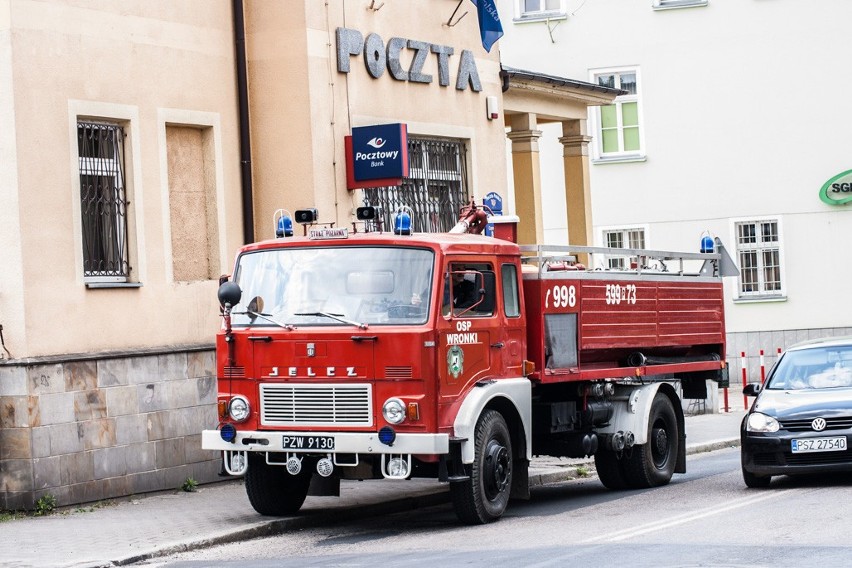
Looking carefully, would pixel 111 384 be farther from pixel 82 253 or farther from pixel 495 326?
pixel 495 326

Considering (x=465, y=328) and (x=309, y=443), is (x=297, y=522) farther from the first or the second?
(x=465, y=328)

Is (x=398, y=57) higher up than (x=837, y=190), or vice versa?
(x=398, y=57)

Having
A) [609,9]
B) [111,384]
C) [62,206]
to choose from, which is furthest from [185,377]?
[609,9]

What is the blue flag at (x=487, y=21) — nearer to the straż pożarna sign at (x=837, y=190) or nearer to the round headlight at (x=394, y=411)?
the round headlight at (x=394, y=411)

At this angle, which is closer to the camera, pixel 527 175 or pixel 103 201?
pixel 103 201

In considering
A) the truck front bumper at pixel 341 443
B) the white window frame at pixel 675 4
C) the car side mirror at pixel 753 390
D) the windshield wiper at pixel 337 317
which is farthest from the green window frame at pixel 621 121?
the truck front bumper at pixel 341 443

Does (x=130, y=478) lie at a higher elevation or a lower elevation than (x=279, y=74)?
lower

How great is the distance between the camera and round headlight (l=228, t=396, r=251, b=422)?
12.8m

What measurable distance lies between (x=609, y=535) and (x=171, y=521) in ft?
13.6

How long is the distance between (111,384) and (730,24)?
23384mm

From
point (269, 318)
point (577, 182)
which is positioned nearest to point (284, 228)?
point (269, 318)

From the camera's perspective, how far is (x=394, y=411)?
1225cm

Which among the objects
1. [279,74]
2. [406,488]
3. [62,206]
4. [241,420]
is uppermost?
[279,74]

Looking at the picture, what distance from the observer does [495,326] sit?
→ 43.7 ft
